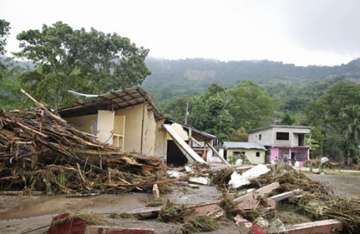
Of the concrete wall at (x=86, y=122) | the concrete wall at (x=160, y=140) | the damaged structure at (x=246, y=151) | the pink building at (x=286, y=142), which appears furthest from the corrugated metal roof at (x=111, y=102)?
the pink building at (x=286, y=142)

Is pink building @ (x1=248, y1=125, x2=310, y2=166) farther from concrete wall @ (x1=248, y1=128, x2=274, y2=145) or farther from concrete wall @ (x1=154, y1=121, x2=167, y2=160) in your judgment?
concrete wall @ (x1=154, y1=121, x2=167, y2=160)

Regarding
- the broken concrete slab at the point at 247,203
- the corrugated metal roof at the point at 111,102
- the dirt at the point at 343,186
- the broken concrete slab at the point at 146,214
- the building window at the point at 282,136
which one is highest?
the building window at the point at 282,136

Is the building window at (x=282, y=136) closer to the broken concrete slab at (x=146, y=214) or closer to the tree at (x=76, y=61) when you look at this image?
the tree at (x=76, y=61)

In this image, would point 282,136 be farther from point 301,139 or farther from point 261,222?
point 261,222

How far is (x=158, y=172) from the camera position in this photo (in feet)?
33.9

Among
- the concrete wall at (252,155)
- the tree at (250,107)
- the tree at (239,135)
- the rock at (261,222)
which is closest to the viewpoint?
the rock at (261,222)

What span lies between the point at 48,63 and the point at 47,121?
17.4 meters

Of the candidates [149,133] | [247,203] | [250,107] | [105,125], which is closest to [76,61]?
[149,133]

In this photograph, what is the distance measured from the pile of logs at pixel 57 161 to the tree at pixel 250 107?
149 ft

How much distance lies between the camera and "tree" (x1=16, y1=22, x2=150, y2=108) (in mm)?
22219

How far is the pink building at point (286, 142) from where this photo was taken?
143ft

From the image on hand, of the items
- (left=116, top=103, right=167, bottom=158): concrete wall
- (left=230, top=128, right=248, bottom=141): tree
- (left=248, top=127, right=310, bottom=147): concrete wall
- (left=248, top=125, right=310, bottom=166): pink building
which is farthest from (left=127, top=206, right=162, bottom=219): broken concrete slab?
(left=230, top=128, right=248, bottom=141): tree

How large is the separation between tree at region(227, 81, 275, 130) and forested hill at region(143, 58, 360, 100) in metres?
47.3

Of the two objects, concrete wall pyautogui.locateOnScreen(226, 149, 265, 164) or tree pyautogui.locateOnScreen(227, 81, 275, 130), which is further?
tree pyautogui.locateOnScreen(227, 81, 275, 130)
